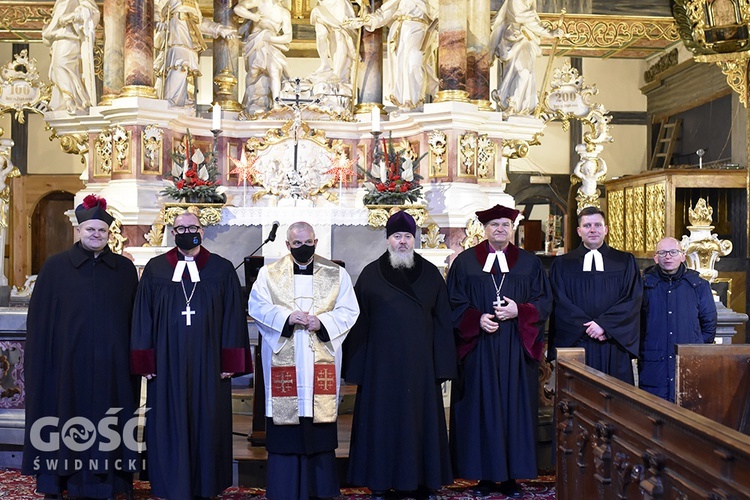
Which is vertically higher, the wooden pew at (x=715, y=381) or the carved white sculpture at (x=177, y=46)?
the carved white sculpture at (x=177, y=46)

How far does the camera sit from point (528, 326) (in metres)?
5.85

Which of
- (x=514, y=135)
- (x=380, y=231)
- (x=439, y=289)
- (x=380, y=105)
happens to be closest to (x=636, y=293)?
(x=439, y=289)

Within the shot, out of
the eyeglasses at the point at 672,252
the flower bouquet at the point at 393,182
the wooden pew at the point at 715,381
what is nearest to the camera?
→ the wooden pew at the point at 715,381

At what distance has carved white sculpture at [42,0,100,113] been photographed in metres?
10.3

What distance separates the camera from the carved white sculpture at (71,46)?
10281 mm

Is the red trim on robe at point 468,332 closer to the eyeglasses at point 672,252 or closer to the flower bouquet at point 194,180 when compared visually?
the eyeglasses at point 672,252

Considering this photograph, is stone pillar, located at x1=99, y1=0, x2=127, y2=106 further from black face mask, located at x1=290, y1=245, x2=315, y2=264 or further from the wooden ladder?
the wooden ladder

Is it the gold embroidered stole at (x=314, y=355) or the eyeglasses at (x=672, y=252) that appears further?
the eyeglasses at (x=672, y=252)

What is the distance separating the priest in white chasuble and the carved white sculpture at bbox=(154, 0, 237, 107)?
532 cm

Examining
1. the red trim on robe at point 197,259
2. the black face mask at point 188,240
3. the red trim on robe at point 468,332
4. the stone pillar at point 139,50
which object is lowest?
the red trim on robe at point 468,332

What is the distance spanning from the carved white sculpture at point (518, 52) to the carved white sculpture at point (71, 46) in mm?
4552

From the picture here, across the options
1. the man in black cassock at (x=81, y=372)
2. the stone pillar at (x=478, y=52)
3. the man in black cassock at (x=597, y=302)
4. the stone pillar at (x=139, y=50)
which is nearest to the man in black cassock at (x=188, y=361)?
the man in black cassock at (x=81, y=372)

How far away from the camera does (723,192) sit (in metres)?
15.4

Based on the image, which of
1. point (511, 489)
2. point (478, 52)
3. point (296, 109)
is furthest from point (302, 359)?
point (478, 52)
